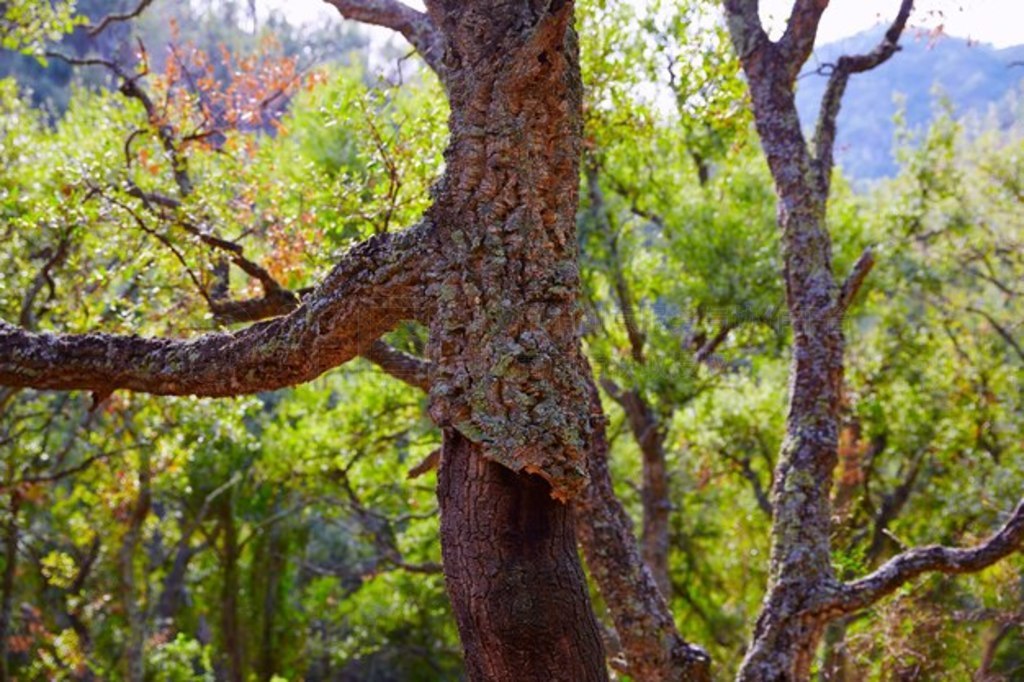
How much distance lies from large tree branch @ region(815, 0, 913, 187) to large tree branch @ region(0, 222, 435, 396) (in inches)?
150

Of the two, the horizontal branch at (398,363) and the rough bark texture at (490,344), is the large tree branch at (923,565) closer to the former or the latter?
the horizontal branch at (398,363)

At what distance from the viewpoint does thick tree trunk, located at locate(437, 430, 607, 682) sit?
2592 mm

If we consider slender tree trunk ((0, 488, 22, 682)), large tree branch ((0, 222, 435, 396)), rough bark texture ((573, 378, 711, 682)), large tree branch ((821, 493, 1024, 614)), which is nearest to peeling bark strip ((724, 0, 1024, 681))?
large tree branch ((821, 493, 1024, 614))

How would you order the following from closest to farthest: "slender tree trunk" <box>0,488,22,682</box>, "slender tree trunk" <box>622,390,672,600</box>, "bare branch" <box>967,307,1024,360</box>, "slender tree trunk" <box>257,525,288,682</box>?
"slender tree trunk" <box>0,488,22,682</box> → "slender tree trunk" <box>622,390,672,600</box> → "bare branch" <box>967,307,1024,360</box> → "slender tree trunk" <box>257,525,288,682</box>

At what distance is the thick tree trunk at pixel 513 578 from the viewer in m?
2.59

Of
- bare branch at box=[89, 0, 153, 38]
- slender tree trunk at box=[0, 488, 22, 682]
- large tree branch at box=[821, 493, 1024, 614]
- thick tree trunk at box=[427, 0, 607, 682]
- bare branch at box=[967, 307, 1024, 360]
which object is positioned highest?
bare branch at box=[89, 0, 153, 38]

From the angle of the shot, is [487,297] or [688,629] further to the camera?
[688,629]

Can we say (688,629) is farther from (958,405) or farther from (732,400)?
(958,405)

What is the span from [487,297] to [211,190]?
171 inches

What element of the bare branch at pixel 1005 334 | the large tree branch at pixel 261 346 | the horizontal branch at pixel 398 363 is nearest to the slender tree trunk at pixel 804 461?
the horizontal branch at pixel 398 363

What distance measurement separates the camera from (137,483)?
1164 centimetres

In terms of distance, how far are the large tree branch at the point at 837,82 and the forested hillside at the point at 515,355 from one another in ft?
0.09

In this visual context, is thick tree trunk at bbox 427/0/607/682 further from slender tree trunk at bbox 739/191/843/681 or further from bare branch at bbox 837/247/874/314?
bare branch at bbox 837/247/874/314

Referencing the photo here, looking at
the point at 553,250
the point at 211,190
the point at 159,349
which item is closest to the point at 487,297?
the point at 553,250
